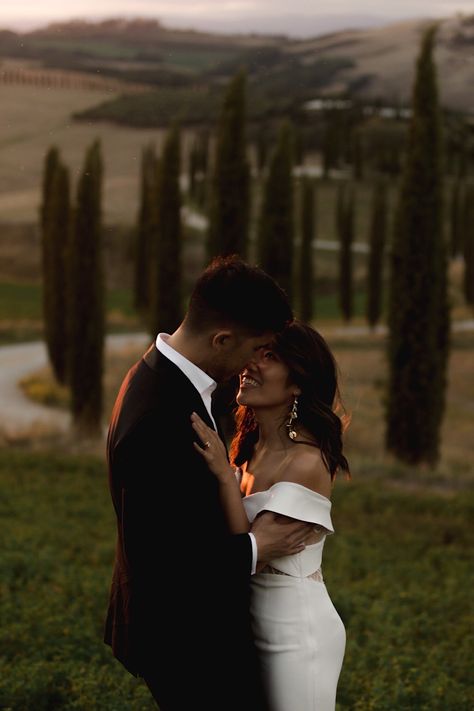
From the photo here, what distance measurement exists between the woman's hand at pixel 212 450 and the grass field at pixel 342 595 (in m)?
2.48

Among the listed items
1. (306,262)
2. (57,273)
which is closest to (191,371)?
(57,273)

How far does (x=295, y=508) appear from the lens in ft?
12.5

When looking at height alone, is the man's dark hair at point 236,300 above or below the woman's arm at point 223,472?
above

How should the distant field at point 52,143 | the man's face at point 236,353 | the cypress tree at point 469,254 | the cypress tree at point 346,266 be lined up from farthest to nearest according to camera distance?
the distant field at point 52,143
the cypress tree at point 469,254
the cypress tree at point 346,266
the man's face at point 236,353

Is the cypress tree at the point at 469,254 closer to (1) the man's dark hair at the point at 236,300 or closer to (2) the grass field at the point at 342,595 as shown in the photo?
(2) the grass field at the point at 342,595

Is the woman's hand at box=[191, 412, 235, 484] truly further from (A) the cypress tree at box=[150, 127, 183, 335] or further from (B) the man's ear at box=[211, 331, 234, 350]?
(A) the cypress tree at box=[150, 127, 183, 335]

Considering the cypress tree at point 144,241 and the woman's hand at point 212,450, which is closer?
the woman's hand at point 212,450

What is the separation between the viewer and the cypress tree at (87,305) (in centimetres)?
2048

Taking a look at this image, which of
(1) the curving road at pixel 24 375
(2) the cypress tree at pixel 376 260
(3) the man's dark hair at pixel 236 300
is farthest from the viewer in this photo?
(2) the cypress tree at pixel 376 260

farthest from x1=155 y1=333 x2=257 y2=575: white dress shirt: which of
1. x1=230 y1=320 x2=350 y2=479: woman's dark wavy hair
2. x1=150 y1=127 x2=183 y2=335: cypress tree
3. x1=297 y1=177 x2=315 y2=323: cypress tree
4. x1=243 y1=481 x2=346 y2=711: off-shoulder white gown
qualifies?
x1=297 y1=177 x2=315 y2=323: cypress tree

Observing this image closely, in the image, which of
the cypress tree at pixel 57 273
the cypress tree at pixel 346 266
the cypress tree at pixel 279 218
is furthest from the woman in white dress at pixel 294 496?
the cypress tree at pixel 346 266

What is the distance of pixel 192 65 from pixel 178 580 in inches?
5309

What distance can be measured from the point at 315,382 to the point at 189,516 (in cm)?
81

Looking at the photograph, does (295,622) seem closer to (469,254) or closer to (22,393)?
(22,393)
